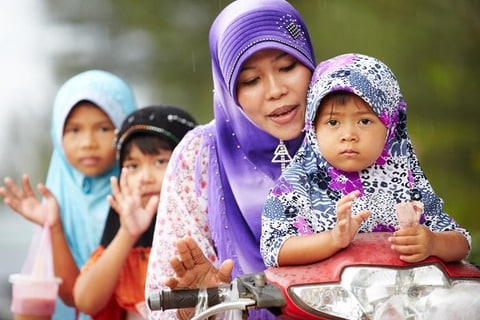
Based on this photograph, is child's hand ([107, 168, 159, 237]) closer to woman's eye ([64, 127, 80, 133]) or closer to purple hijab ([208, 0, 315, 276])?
woman's eye ([64, 127, 80, 133])

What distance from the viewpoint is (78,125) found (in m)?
5.87

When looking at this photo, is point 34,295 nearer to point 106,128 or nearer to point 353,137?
point 106,128

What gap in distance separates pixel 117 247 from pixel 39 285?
72 centimetres

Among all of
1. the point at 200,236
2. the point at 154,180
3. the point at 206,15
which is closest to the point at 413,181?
the point at 200,236

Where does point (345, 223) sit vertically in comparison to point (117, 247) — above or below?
below

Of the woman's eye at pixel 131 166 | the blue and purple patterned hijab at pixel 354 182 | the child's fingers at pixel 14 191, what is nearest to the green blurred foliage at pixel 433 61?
the woman's eye at pixel 131 166

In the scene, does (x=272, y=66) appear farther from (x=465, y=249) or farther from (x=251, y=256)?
(x=465, y=249)

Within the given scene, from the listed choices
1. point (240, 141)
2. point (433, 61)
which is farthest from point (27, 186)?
point (433, 61)

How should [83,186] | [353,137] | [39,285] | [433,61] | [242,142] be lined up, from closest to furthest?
[353,137], [242,142], [39,285], [83,186], [433,61]

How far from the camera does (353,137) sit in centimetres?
321

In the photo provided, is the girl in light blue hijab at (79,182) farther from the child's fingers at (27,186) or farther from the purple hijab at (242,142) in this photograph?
the purple hijab at (242,142)

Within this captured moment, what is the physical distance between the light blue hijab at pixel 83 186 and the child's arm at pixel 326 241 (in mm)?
2794

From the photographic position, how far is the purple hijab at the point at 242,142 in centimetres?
363

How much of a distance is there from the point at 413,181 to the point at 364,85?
0.33m
